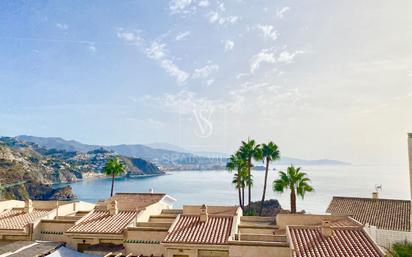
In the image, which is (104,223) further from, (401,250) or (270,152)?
(270,152)

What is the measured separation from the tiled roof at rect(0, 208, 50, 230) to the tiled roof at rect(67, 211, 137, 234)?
4.36m

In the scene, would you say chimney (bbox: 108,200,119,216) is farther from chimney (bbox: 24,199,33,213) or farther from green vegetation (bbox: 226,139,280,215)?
green vegetation (bbox: 226,139,280,215)

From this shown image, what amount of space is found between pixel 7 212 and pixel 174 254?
16762 millimetres

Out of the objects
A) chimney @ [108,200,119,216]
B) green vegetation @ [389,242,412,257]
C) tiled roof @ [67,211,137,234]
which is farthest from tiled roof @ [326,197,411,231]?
chimney @ [108,200,119,216]

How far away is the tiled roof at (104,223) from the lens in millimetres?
22344

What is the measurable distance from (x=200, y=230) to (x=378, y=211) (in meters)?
18.3

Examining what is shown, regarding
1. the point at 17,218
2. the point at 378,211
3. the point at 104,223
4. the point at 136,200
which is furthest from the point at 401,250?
the point at 17,218

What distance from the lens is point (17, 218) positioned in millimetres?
26219

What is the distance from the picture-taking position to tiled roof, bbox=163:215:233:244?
19844 mm

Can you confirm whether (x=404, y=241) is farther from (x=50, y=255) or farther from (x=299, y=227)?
(x=50, y=255)

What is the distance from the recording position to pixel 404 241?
2700 centimetres

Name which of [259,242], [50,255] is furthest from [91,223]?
[259,242]

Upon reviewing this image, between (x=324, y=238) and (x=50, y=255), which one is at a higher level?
(x=324, y=238)

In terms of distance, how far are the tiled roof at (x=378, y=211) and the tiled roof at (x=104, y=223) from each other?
1999 centimetres
